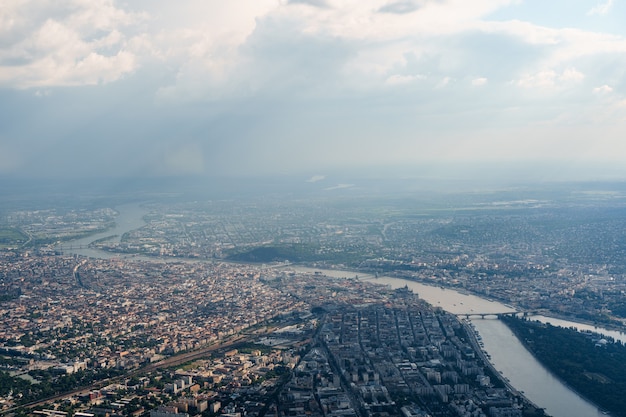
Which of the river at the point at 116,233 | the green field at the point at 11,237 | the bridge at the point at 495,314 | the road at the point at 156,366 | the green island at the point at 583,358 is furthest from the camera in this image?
the green field at the point at 11,237

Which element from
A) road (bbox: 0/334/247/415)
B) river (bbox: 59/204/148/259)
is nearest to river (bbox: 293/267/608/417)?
road (bbox: 0/334/247/415)

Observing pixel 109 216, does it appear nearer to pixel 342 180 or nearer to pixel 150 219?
pixel 150 219

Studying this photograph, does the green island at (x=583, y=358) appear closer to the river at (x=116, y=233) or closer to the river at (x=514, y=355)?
the river at (x=514, y=355)

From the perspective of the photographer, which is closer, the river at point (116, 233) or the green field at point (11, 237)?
the river at point (116, 233)

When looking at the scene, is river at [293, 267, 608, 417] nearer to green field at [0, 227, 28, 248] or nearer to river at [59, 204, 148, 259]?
river at [59, 204, 148, 259]

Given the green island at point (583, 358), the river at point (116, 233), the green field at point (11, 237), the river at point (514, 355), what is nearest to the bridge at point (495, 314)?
the river at point (514, 355)

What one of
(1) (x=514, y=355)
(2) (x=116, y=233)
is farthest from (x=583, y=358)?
(2) (x=116, y=233)

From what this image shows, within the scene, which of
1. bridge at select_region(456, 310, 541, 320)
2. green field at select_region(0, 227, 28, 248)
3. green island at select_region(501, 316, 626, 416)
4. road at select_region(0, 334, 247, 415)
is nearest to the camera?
road at select_region(0, 334, 247, 415)
